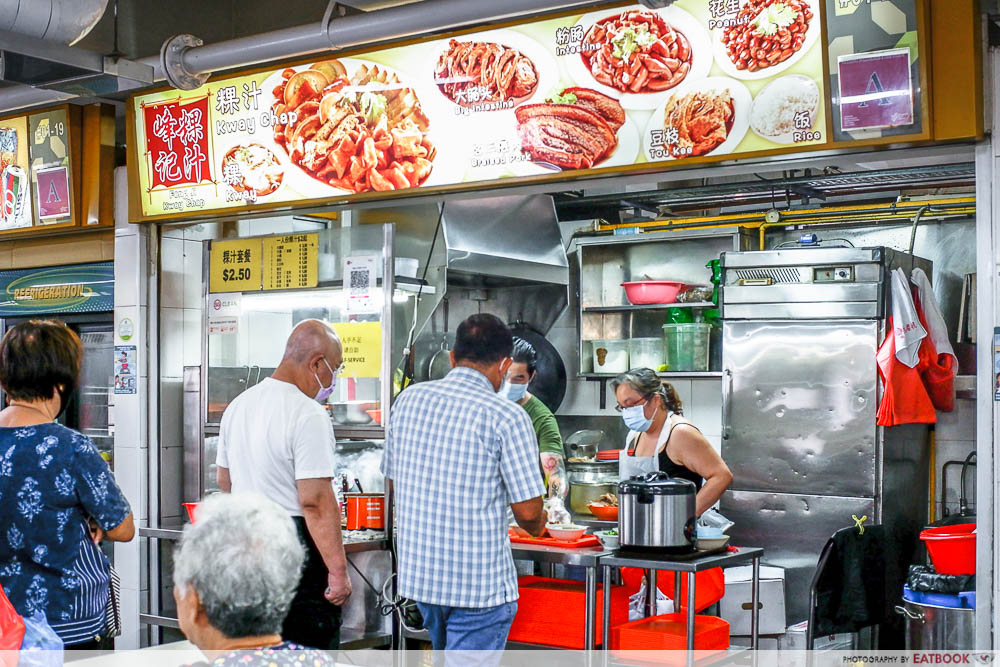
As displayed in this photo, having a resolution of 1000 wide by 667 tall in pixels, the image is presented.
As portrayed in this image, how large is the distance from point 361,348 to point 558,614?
1629 mm

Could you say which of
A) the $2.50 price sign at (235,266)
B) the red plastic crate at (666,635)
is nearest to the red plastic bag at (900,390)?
the red plastic crate at (666,635)

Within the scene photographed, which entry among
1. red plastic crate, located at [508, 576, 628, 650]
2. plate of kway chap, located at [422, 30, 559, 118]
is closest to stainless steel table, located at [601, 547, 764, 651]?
red plastic crate, located at [508, 576, 628, 650]

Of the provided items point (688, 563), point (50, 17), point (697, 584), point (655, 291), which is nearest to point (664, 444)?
point (697, 584)

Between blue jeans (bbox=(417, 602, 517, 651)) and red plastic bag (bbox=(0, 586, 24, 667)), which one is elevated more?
red plastic bag (bbox=(0, 586, 24, 667))

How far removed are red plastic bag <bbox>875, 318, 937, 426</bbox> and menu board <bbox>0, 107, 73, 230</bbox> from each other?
185 inches

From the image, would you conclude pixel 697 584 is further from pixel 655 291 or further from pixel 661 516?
pixel 655 291

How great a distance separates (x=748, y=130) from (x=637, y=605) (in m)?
2.27

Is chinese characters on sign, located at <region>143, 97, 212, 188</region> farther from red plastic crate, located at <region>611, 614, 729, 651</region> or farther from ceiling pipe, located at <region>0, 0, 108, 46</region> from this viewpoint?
red plastic crate, located at <region>611, 614, 729, 651</region>

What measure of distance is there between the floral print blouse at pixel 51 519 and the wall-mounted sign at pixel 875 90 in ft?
9.36

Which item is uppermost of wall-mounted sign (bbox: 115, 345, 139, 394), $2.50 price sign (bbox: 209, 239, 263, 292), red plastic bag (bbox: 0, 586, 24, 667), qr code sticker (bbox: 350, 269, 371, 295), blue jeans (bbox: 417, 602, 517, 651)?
$2.50 price sign (bbox: 209, 239, 263, 292)

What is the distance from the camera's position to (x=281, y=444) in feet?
13.2

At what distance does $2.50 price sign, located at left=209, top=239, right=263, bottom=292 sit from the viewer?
5.86m

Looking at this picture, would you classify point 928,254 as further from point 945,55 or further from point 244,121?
point 244,121

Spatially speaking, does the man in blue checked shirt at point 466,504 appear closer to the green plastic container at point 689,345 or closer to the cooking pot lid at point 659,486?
the cooking pot lid at point 659,486
